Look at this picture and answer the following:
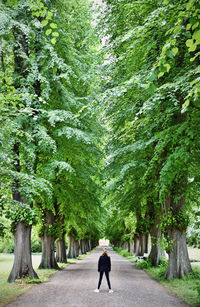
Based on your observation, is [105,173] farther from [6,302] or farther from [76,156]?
[6,302]

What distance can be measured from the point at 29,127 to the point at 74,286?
7018mm

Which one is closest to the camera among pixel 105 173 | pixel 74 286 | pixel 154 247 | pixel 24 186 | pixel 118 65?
pixel 24 186

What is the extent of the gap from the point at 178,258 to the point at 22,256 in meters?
6.75

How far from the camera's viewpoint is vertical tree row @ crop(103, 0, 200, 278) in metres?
8.12

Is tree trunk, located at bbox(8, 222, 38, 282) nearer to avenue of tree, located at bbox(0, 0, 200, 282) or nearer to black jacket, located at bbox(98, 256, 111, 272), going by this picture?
avenue of tree, located at bbox(0, 0, 200, 282)

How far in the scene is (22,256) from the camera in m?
12.6

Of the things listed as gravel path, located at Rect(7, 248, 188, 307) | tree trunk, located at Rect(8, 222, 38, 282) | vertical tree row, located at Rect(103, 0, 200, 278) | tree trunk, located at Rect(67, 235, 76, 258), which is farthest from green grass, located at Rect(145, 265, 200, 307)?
tree trunk, located at Rect(67, 235, 76, 258)

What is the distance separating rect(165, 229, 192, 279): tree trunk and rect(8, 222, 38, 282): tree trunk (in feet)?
19.7

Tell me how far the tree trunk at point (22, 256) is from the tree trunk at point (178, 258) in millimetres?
5997

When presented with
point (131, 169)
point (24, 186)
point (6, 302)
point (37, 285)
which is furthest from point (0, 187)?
point (131, 169)

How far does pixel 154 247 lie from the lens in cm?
1933

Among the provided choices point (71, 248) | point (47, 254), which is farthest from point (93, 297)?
point (71, 248)

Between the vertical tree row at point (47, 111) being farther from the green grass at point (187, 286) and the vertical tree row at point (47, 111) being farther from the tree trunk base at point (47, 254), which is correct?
the green grass at point (187, 286)

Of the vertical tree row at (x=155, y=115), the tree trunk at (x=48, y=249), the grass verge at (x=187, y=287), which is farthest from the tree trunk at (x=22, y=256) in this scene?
the grass verge at (x=187, y=287)
